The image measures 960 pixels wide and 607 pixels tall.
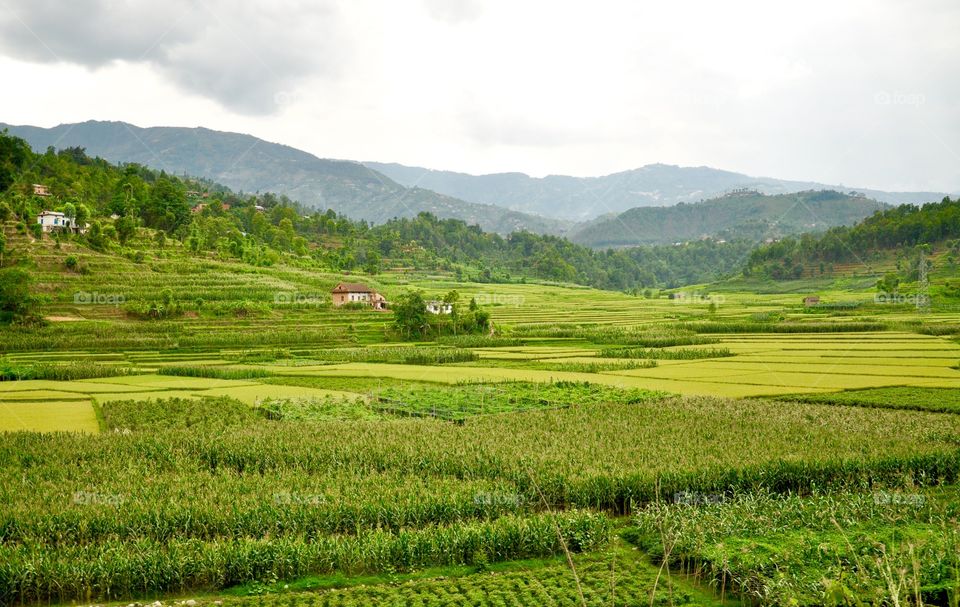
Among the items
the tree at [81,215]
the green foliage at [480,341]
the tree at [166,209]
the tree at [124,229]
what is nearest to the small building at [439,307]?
the green foliage at [480,341]

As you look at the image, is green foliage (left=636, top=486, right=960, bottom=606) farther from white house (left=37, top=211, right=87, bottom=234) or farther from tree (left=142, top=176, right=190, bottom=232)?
tree (left=142, top=176, right=190, bottom=232)

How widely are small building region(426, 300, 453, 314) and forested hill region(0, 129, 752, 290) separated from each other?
2810 centimetres

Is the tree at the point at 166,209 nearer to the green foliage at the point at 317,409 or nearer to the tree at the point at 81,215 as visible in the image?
the tree at the point at 81,215

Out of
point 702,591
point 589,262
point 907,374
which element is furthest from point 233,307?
point 589,262

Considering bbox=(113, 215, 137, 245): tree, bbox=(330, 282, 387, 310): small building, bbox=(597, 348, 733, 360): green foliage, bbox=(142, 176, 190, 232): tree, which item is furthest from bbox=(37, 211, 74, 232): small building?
bbox=(597, 348, 733, 360): green foliage

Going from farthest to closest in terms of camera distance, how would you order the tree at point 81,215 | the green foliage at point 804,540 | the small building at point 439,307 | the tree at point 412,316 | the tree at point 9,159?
the tree at point 9,159, the tree at point 81,215, the small building at point 439,307, the tree at point 412,316, the green foliage at point 804,540

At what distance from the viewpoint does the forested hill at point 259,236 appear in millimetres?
70312

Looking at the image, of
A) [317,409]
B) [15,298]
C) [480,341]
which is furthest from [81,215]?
[317,409]

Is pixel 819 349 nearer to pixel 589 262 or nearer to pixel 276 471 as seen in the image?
pixel 276 471

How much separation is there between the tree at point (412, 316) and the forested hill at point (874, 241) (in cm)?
7316

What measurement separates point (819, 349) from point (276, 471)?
116 feet

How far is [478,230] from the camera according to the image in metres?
175

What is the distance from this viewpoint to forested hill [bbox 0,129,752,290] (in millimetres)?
70312

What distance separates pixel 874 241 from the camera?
112m
